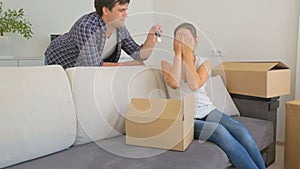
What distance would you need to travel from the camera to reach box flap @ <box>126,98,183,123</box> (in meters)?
1.49

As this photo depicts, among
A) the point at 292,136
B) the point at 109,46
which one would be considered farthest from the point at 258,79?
the point at 109,46

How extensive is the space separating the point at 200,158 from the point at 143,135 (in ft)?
1.04

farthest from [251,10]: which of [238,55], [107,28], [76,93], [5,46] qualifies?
[5,46]

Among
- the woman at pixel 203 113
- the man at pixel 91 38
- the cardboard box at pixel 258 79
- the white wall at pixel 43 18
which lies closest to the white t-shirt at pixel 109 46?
the man at pixel 91 38

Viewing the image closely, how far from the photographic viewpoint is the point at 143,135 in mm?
1520

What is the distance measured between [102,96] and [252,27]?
5.80 ft

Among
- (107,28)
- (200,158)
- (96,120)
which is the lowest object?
(200,158)

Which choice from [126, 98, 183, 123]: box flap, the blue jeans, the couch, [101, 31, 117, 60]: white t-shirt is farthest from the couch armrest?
[101, 31, 117, 60]: white t-shirt

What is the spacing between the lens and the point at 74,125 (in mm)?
1511

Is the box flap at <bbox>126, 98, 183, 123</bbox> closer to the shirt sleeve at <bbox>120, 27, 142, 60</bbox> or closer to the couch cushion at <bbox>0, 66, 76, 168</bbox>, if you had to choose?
the couch cushion at <bbox>0, 66, 76, 168</bbox>

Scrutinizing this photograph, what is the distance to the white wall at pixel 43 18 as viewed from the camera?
2.43 meters

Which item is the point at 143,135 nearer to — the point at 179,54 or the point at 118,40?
the point at 179,54

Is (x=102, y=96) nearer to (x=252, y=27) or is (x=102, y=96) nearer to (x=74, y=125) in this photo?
(x=74, y=125)

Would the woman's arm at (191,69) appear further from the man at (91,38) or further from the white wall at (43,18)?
the white wall at (43,18)
